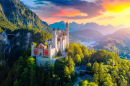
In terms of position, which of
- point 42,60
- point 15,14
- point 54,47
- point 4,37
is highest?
point 15,14

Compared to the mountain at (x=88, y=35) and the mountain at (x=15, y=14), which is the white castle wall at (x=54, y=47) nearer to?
the mountain at (x=15, y=14)

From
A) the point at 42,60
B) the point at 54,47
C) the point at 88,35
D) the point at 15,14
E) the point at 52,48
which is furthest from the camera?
the point at 88,35

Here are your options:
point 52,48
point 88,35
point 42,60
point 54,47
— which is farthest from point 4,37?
point 88,35

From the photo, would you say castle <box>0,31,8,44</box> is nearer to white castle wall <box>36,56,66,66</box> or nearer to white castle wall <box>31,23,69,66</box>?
white castle wall <box>31,23,69,66</box>

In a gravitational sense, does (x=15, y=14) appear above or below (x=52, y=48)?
above

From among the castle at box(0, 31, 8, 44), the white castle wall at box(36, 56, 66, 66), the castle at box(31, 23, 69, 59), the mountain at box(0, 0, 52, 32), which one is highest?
the mountain at box(0, 0, 52, 32)

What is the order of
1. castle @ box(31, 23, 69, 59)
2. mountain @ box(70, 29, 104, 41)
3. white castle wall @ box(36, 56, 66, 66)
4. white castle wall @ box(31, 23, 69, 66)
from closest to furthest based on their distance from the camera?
white castle wall @ box(36, 56, 66, 66)
white castle wall @ box(31, 23, 69, 66)
castle @ box(31, 23, 69, 59)
mountain @ box(70, 29, 104, 41)

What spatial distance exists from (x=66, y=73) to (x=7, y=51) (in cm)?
6560

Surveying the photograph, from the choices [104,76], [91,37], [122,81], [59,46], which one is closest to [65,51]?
[59,46]

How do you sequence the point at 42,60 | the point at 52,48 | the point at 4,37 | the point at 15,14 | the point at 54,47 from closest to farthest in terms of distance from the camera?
the point at 42,60 < the point at 52,48 < the point at 54,47 < the point at 4,37 < the point at 15,14

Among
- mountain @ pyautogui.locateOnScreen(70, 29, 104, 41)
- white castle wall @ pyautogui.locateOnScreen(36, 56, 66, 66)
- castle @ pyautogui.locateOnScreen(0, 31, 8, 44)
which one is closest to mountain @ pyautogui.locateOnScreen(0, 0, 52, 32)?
castle @ pyautogui.locateOnScreen(0, 31, 8, 44)

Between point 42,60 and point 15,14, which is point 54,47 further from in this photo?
point 15,14

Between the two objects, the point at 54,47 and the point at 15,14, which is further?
the point at 15,14

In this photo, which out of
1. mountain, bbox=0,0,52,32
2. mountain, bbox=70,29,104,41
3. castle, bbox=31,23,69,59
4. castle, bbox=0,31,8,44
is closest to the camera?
castle, bbox=31,23,69,59
